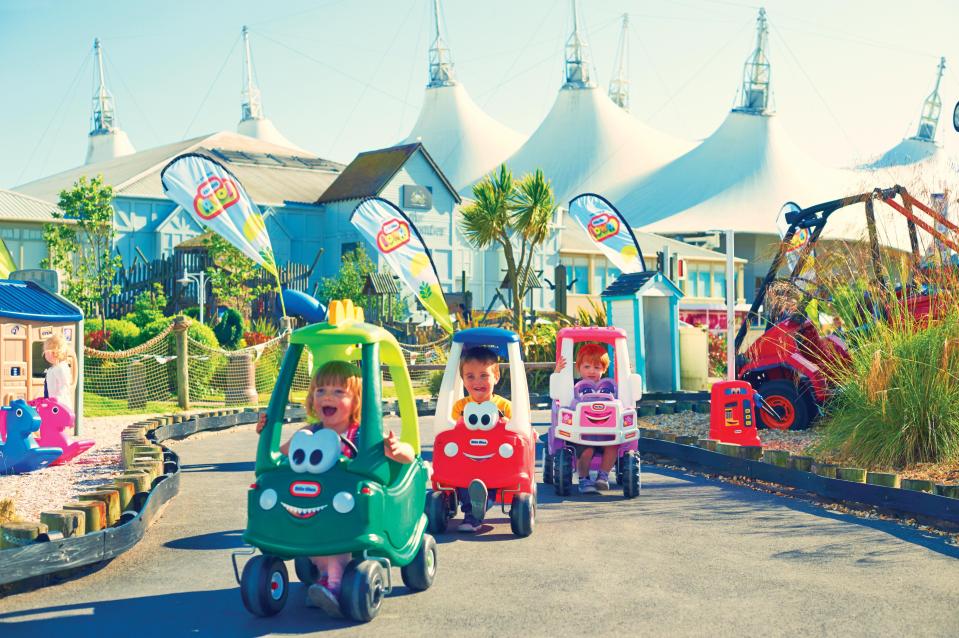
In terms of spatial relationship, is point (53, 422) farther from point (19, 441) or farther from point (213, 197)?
point (213, 197)

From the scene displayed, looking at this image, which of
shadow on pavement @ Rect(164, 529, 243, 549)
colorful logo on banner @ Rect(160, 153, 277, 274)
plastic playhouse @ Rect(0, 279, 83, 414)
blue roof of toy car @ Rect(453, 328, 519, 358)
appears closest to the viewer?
shadow on pavement @ Rect(164, 529, 243, 549)

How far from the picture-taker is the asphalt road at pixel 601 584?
5.70 m

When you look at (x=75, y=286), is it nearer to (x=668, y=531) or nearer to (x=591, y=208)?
(x=591, y=208)

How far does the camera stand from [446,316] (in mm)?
24531

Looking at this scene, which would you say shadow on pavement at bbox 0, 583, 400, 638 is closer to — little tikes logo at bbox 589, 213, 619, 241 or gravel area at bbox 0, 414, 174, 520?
gravel area at bbox 0, 414, 174, 520

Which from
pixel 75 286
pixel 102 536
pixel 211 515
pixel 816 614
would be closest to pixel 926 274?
pixel 816 614

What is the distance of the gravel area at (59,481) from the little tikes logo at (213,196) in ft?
25.6

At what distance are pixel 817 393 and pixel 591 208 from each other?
40.3 ft

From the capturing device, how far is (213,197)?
70.6 feet

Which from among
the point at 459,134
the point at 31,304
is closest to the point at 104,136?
the point at 459,134

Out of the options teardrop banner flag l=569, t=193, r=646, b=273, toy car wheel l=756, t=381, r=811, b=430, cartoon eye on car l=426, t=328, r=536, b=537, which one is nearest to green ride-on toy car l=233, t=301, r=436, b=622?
cartoon eye on car l=426, t=328, r=536, b=537

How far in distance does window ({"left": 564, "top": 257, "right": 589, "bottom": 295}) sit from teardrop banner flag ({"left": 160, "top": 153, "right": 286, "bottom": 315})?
2816cm

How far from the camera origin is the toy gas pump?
1283 centimetres

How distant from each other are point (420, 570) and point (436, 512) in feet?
5.97
